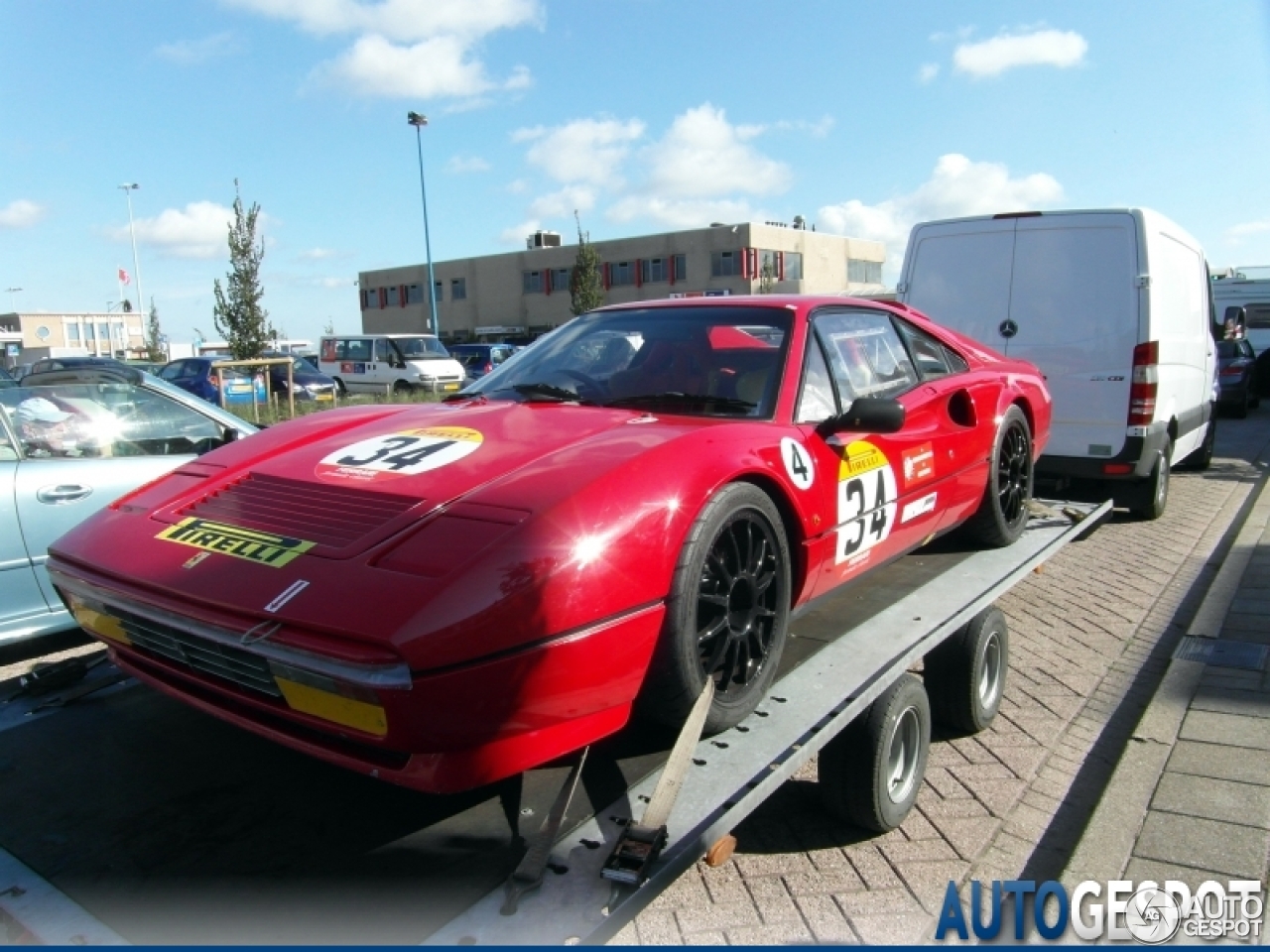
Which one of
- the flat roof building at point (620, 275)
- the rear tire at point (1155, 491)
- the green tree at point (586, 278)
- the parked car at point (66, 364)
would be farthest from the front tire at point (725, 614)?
the flat roof building at point (620, 275)

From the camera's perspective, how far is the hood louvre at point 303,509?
7.04 feet

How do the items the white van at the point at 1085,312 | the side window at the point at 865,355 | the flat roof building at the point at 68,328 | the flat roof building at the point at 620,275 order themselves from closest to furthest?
the side window at the point at 865,355 < the white van at the point at 1085,312 < the flat roof building at the point at 620,275 < the flat roof building at the point at 68,328

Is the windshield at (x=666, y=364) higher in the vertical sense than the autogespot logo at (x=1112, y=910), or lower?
higher

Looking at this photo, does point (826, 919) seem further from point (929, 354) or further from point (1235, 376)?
point (1235, 376)

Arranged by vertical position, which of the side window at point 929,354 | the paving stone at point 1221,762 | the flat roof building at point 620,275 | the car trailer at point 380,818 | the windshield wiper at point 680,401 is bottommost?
the paving stone at point 1221,762

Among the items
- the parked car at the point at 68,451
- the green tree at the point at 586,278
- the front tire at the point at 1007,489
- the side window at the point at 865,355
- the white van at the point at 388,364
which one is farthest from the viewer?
the green tree at the point at 586,278

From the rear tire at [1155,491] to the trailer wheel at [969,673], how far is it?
423cm

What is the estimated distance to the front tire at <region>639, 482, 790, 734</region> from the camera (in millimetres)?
2189

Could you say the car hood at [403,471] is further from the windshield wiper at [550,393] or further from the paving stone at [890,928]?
the paving stone at [890,928]

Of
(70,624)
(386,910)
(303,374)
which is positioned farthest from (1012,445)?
(303,374)

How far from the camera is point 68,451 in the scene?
3994 mm

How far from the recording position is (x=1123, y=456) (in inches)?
260

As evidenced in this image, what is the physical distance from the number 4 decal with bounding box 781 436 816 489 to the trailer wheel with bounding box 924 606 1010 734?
1065 millimetres

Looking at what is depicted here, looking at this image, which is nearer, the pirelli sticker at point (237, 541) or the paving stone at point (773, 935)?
the pirelli sticker at point (237, 541)
